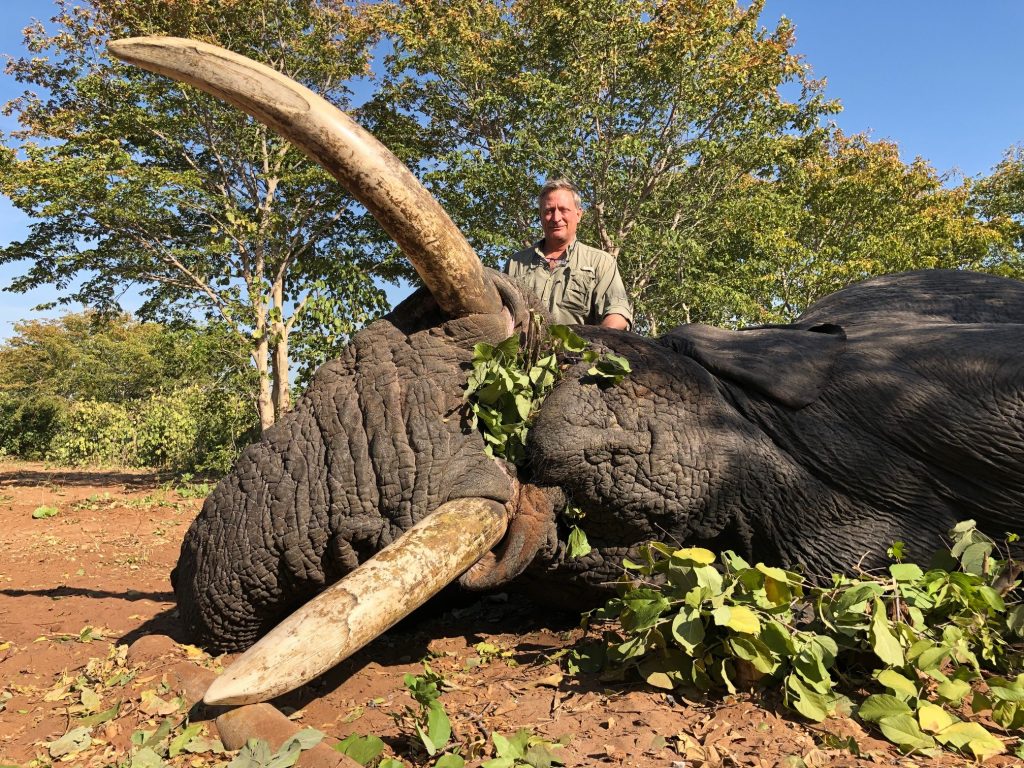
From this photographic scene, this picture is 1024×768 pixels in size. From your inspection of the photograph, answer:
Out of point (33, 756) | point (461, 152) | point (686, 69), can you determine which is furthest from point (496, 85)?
point (33, 756)

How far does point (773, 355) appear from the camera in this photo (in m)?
2.97

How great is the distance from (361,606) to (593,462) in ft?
3.25

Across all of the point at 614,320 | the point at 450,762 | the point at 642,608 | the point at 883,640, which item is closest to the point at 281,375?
the point at 614,320

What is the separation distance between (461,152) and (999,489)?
14058 millimetres

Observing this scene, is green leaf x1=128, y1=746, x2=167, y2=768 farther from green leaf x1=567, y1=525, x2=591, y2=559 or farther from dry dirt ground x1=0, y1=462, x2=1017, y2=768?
green leaf x1=567, y1=525, x2=591, y2=559

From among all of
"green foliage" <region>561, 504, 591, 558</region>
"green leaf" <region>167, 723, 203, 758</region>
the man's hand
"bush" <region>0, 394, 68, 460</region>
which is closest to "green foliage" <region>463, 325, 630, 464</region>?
"green foliage" <region>561, 504, 591, 558</region>

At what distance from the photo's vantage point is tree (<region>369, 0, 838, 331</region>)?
14773mm

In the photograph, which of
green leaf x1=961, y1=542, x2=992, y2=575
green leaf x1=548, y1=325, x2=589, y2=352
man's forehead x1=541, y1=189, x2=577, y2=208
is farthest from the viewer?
man's forehead x1=541, y1=189, x2=577, y2=208

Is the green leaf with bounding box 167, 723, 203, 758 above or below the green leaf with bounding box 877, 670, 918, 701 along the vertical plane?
below

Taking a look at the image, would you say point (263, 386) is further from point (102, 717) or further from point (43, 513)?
point (102, 717)

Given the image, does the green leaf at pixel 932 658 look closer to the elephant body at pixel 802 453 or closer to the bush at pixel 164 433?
the elephant body at pixel 802 453

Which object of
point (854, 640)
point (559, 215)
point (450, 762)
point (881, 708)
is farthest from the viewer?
point (559, 215)

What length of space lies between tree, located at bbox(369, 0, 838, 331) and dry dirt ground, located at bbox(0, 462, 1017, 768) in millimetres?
11284

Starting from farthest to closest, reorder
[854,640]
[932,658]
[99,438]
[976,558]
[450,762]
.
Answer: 1. [99,438]
2. [976,558]
3. [854,640]
4. [932,658]
5. [450,762]
